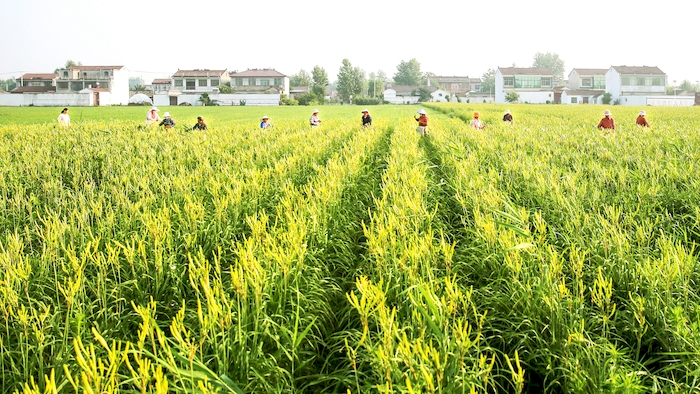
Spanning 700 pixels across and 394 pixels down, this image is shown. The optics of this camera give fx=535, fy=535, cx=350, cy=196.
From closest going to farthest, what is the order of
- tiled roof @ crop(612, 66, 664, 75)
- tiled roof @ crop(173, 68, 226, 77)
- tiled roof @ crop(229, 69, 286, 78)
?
tiled roof @ crop(612, 66, 664, 75), tiled roof @ crop(173, 68, 226, 77), tiled roof @ crop(229, 69, 286, 78)

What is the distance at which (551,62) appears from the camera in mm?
181750

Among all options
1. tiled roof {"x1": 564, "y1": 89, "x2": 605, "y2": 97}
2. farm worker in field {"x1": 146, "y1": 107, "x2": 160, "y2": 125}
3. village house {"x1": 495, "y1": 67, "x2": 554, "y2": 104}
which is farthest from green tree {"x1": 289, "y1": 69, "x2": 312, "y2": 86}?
farm worker in field {"x1": 146, "y1": 107, "x2": 160, "y2": 125}

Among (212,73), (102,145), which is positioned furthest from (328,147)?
(212,73)

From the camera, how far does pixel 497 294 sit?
11.6 feet

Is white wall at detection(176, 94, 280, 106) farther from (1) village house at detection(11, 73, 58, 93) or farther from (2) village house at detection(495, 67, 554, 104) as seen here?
(2) village house at detection(495, 67, 554, 104)

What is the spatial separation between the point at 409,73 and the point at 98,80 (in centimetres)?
9247

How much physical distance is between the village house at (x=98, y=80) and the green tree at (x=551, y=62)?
137219 millimetres

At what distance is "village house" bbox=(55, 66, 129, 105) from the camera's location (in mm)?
89625

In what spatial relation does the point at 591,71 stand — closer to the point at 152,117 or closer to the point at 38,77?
the point at 152,117

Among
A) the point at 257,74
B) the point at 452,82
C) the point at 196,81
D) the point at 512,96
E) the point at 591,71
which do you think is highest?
the point at 452,82

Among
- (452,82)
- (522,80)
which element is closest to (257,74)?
(522,80)

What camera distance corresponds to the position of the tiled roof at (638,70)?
86.8 metres

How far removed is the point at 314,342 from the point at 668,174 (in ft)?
17.3

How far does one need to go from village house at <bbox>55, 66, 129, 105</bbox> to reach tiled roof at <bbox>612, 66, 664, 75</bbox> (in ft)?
273
